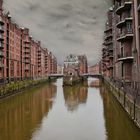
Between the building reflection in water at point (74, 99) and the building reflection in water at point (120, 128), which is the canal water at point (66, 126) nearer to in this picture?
the building reflection in water at point (120, 128)

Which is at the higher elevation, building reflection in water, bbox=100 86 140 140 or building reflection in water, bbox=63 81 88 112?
building reflection in water, bbox=63 81 88 112

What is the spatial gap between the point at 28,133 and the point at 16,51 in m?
67.0

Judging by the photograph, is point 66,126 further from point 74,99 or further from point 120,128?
point 74,99

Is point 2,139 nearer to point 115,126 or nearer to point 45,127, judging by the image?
point 45,127

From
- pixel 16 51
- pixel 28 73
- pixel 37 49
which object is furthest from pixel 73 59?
pixel 16 51

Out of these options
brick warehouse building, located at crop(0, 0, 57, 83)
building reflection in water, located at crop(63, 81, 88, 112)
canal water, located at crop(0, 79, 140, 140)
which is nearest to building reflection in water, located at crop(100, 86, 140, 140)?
canal water, located at crop(0, 79, 140, 140)

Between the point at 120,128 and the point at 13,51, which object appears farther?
the point at 13,51

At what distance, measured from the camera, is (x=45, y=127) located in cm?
2469

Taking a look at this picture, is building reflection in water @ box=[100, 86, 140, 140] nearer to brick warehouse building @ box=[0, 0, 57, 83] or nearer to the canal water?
the canal water

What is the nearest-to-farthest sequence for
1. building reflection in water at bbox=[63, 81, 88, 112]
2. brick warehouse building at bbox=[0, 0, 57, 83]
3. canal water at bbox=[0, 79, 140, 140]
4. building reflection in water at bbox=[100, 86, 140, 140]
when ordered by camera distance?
building reflection in water at bbox=[100, 86, 140, 140]
canal water at bbox=[0, 79, 140, 140]
building reflection in water at bbox=[63, 81, 88, 112]
brick warehouse building at bbox=[0, 0, 57, 83]

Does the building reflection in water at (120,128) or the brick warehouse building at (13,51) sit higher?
the brick warehouse building at (13,51)

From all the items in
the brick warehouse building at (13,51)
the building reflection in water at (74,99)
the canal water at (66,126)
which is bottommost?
the canal water at (66,126)

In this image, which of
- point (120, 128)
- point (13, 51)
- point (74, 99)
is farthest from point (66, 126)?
point (13, 51)

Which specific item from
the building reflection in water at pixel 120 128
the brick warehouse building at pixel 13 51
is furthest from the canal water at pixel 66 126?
the brick warehouse building at pixel 13 51
